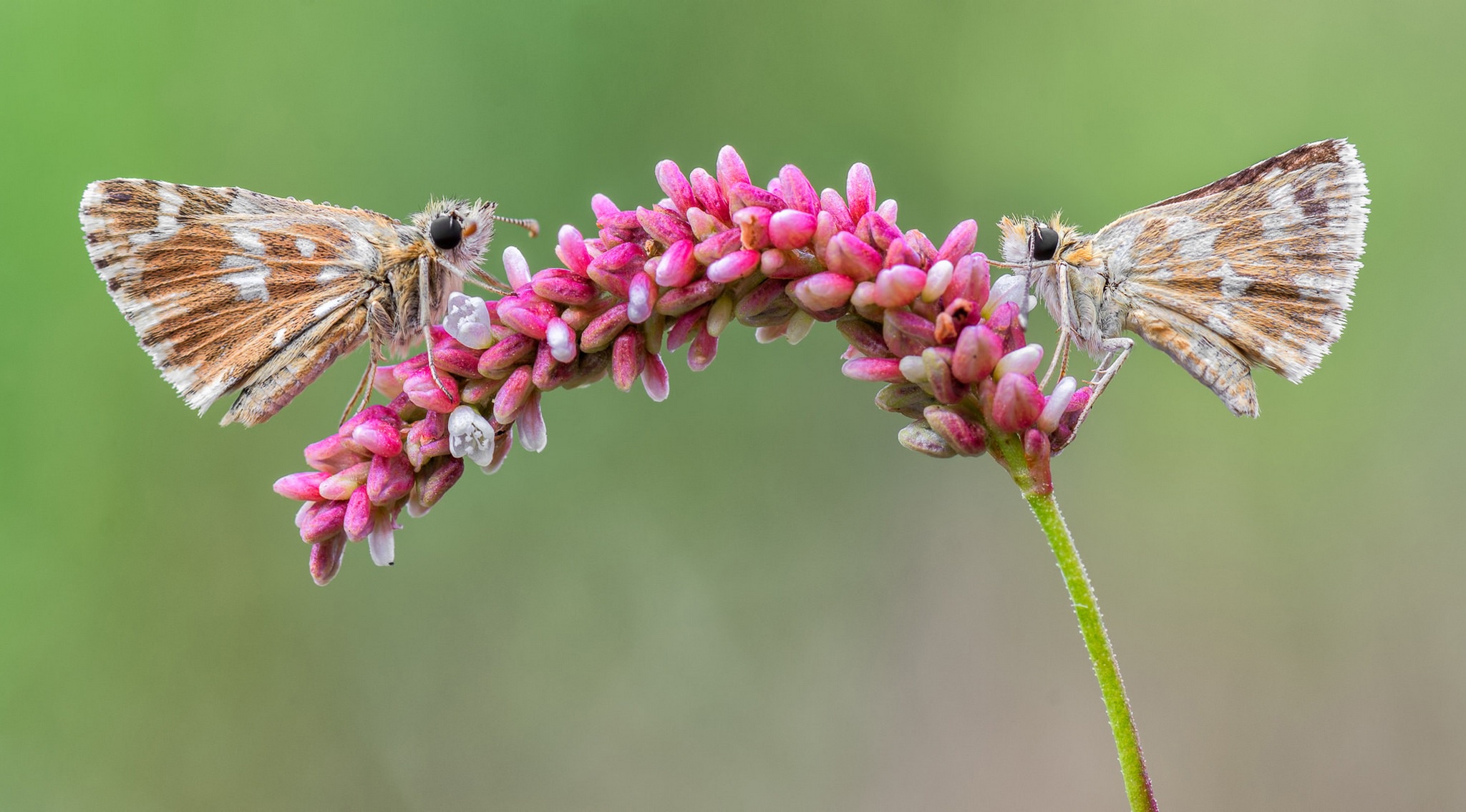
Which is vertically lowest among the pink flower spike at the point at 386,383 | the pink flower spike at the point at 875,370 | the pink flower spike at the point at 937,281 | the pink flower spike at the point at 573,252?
the pink flower spike at the point at 875,370

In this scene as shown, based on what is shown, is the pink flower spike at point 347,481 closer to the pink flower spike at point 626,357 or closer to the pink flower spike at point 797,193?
the pink flower spike at point 626,357

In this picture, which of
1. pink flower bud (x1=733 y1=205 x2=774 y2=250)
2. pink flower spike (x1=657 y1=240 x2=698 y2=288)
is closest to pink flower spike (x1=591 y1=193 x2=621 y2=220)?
pink flower spike (x1=657 y1=240 x2=698 y2=288)

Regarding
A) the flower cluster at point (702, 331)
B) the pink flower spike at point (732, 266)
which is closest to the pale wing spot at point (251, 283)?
the flower cluster at point (702, 331)

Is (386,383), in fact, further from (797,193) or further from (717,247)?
(797,193)

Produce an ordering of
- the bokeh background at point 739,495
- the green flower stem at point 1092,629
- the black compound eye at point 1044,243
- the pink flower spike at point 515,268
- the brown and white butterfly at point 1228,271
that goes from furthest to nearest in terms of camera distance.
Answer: the bokeh background at point 739,495, the black compound eye at point 1044,243, the brown and white butterfly at point 1228,271, the pink flower spike at point 515,268, the green flower stem at point 1092,629

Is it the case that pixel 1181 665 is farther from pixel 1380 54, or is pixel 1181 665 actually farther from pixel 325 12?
pixel 325 12

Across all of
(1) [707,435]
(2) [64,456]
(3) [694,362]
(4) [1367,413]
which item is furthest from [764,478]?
(3) [694,362]
